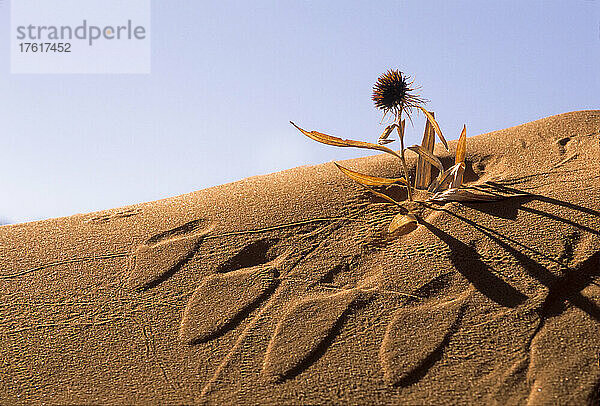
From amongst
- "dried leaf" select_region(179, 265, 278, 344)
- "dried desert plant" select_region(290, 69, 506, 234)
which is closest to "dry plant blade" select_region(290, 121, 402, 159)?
"dried desert plant" select_region(290, 69, 506, 234)

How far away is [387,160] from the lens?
111 inches

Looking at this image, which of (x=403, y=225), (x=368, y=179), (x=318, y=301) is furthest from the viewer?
(x=368, y=179)

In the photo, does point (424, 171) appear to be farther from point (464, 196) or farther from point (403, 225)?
point (403, 225)

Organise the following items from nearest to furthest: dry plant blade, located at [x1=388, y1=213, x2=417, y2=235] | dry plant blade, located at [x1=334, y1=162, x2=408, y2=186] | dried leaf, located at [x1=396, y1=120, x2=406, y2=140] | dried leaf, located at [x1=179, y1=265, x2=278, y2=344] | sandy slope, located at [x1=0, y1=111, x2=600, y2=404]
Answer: sandy slope, located at [x1=0, y1=111, x2=600, y2=404] < dried leaf, located at [x1=179, y1=265, x2=278, y2=344] < dry plant blade, located at [x1=388, y1=213, x2=417, y2=235] < dried leaf, located at [x1=396, y1=120, x2=406, y2=140] < dry plant blade, located at [x1=334, y1=162, x2=408, y2=186]

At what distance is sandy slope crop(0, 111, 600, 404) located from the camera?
1602 mm

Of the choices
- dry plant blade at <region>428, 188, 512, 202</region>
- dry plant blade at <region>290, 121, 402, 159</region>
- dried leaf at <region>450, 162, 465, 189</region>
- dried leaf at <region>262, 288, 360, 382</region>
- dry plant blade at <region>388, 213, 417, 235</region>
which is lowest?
dried leaf at <region>262, 288, 360, 382</region>

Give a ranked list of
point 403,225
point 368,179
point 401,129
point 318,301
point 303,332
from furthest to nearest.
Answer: point 368,179
point 401,129
point 403,225
point 318,301
point 303,332

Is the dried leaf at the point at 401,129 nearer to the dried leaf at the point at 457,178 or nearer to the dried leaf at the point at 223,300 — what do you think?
the dried leaf at the point at 457,178

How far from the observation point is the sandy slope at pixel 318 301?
1.60 meters

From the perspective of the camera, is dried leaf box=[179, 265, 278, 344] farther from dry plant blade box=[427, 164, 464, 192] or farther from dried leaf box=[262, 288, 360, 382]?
dry plant blade box=[427, 164, 464, 192]

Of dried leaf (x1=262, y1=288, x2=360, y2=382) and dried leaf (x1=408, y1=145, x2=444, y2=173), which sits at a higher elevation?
dried leaf (x1=408, y1=145, x2=444, y2=173)

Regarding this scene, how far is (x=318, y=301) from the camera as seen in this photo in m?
1.86

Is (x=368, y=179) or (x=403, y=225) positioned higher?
(x=368, y=179)

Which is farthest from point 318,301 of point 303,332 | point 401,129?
point 401,129
